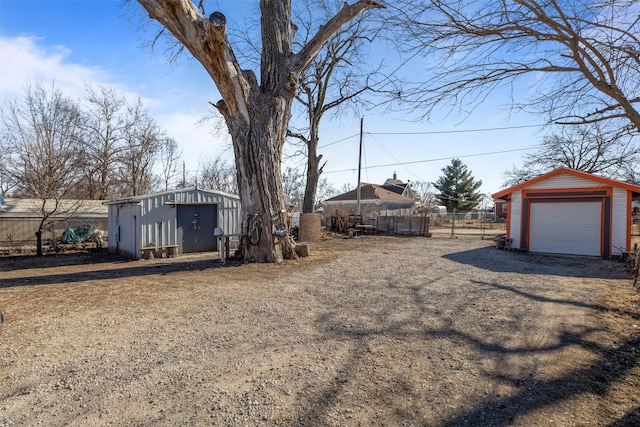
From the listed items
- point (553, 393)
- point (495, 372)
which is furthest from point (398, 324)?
point (553, 393)

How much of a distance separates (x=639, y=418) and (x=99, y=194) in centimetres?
2710

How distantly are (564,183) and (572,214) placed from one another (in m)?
1.15

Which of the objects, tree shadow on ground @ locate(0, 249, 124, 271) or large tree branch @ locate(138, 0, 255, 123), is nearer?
large tree branch @ locate(138, 0, 255, 123)

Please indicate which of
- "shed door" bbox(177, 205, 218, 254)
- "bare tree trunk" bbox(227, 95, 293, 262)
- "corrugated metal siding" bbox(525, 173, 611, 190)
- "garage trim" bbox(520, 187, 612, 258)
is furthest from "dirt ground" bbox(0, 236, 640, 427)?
"corrugated metal siding" bbox(525, 173, 611, 190)

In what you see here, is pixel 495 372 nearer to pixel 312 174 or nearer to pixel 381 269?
pixel 381 269

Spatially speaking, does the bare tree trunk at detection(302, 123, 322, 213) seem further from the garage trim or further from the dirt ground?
the dirt ground

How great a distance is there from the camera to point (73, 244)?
15602mm

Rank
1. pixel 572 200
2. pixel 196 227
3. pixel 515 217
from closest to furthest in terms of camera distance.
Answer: pixel 572 200 → pixel 196 227 → pixel 515 217

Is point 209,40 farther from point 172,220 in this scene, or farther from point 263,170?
point 172,220

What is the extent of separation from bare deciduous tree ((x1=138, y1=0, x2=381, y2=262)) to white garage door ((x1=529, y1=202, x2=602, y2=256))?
9.68 m

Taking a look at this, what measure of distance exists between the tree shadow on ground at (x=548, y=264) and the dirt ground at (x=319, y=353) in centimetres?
188

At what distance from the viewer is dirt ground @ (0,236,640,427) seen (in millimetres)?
2496

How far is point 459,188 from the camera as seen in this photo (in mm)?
40250

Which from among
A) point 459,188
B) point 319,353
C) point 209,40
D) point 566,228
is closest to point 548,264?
point 566,228
